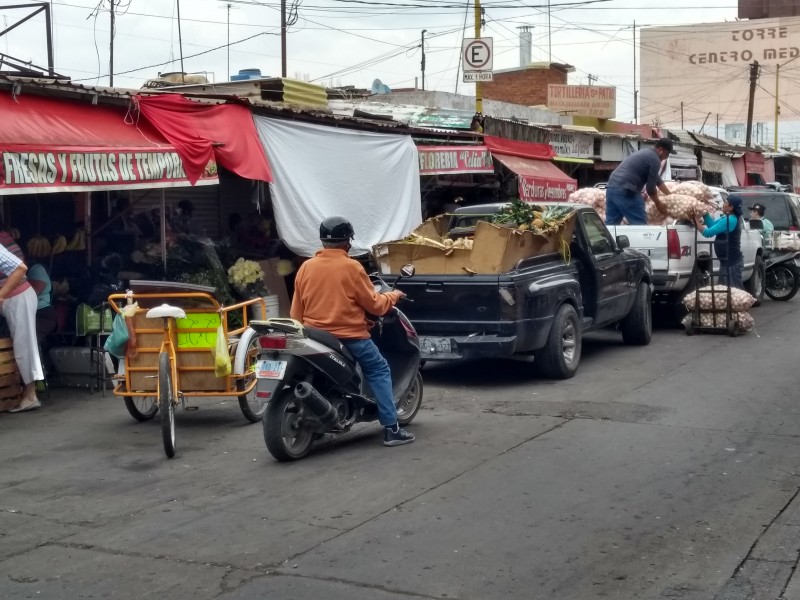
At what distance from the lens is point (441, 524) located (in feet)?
19.7

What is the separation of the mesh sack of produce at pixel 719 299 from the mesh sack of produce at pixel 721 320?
8 centimetres

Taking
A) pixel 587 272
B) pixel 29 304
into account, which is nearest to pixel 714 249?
pixel 587 272

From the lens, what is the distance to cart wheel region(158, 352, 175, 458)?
773cm

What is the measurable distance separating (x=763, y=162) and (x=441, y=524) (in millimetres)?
40612

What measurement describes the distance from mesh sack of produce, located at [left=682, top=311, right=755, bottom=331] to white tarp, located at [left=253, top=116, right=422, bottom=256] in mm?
4566

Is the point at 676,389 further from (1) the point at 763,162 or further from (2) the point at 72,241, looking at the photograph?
(1) the point at 763,162

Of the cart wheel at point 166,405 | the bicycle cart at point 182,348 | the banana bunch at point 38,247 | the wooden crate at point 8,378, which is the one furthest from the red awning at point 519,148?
the cart wheel at point 166,405

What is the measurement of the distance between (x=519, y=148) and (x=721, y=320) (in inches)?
296

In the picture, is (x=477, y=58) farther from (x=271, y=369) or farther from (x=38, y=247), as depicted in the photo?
(x=271, y=369)

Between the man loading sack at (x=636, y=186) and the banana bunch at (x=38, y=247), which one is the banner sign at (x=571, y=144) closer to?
the man loading sack at (x=636, y=186)

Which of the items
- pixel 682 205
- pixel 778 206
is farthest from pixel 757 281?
pixel 682 205

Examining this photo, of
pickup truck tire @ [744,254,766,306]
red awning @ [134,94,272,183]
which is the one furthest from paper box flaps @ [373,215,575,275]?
pickup truck tire @ [744,254,766,306]

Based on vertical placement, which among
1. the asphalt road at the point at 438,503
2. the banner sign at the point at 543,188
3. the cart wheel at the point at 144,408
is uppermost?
the banner sign at the point at 543,188

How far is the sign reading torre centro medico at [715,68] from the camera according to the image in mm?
Answer: 64500
